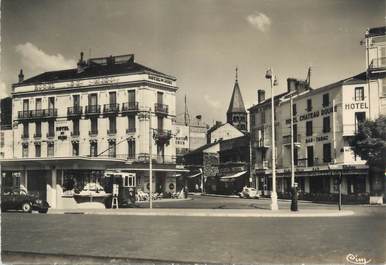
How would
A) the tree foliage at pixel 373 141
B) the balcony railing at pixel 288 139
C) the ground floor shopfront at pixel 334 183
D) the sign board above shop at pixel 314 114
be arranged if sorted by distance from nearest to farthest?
the tree foliage at pixel 373 141 < the ground floor shopfront at pixel 334 183 < the sign board above shop at pixel 314 114 < the balcony railing at pixel 288 139

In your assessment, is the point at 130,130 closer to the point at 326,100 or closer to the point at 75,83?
the point at 75,83

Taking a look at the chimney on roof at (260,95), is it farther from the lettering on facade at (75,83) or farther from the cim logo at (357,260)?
the cim logo at (357,260)

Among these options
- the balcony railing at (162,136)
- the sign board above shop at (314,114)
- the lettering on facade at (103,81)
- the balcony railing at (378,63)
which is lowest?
the balcony railing at (162,136)

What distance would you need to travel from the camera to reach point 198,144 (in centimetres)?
8688

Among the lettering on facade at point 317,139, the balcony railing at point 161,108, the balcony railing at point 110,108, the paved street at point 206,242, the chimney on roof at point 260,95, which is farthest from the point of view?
the chimney on roof at point 260,95

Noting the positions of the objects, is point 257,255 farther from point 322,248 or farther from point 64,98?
point 64,98

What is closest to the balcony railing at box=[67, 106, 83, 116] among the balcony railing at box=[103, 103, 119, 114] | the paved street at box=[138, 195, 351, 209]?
the balcony railing at box=[103, 103, 119, 114]

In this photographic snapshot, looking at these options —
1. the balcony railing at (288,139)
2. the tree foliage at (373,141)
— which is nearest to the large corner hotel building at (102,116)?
the balcony railing at (288,139)

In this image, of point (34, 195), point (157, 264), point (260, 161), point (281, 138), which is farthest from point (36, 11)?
point (260, 161)

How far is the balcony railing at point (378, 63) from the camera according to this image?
126ft

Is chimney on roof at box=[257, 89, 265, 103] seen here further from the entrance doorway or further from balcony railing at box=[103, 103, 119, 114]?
the entrance doorway

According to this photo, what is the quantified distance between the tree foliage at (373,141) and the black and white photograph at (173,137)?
121 mm

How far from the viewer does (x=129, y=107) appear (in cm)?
5409

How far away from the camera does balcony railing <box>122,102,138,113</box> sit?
176ft
